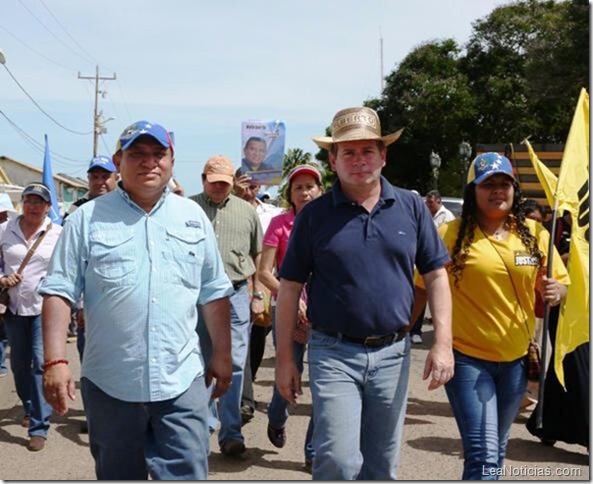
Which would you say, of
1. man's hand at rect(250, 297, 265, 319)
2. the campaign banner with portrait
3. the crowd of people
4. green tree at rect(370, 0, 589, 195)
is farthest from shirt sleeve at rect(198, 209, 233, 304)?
green tree at rect(370, 0, 589, 195)

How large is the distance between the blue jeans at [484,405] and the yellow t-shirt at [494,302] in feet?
0.24

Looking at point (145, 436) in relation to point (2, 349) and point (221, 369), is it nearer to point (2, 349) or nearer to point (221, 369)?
point (221, 369)

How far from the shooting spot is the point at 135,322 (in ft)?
11.3

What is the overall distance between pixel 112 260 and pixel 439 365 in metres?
1.54

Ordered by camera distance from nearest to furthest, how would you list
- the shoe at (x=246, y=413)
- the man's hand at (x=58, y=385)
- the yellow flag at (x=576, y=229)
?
1. the man's hand at (x=58, y=385)
2. the yellow flag at (x=576, y=229)
3. the shoe at (x=246, y=413)

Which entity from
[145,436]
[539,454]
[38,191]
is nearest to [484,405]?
[145,436]

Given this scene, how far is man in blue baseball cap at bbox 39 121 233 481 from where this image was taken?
3.45 metres

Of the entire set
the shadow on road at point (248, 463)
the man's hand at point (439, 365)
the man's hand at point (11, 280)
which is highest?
the man's hand at point (11, 280)

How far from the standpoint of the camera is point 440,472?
5.47 metres

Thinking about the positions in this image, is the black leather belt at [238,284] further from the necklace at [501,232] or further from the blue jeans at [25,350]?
the necklace at [501,232]

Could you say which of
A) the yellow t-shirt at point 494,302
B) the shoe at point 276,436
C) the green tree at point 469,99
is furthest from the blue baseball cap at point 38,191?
the green tree at point 469,99

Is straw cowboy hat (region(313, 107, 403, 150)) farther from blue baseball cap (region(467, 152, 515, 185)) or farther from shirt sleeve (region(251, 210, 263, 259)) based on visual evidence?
shirt sleeve (region(251, 210, 263, 259))

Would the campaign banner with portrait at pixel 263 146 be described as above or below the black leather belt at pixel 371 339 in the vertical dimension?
above

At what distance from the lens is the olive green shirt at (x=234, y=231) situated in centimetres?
598
